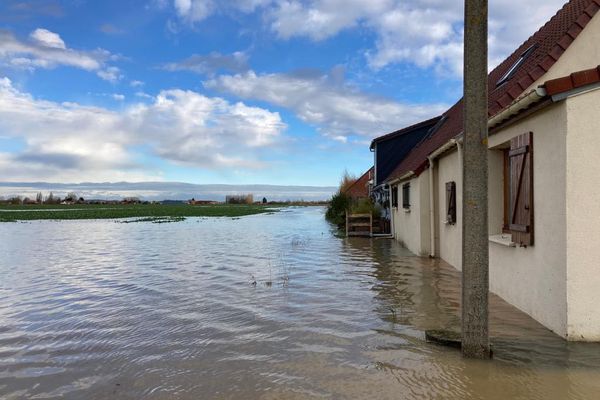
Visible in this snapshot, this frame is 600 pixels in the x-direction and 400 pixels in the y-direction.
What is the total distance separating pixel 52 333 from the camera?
22.1 feet

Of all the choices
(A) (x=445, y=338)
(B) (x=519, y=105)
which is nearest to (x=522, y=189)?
(B) (x=519, y=105)

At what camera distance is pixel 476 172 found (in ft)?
16.3

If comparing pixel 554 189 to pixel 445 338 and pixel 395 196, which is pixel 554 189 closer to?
pixel 445 338

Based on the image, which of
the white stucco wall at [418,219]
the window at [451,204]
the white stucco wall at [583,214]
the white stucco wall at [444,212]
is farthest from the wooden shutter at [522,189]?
the white stucco wall at [418,219]

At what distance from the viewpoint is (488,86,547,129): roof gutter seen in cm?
552

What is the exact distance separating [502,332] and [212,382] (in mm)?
3656

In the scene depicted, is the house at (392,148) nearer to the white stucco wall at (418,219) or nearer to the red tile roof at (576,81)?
the white stucco wall at (418,219)

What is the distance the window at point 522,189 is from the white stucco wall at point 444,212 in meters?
3.14

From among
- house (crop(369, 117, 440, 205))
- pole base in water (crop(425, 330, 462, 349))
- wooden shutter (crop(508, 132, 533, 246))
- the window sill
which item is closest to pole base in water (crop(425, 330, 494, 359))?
pole base in water (crop(425, 330, 462, 349))

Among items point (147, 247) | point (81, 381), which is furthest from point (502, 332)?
point (147, 247)

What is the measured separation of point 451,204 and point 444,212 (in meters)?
1.09

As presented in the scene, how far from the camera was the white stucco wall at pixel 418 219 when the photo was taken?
45.1 ft

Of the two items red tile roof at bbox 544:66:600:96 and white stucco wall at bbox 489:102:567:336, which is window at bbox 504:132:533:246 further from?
red tile roof at bbox 544:66:600:96

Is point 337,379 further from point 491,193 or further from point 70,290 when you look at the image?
point 70,290
